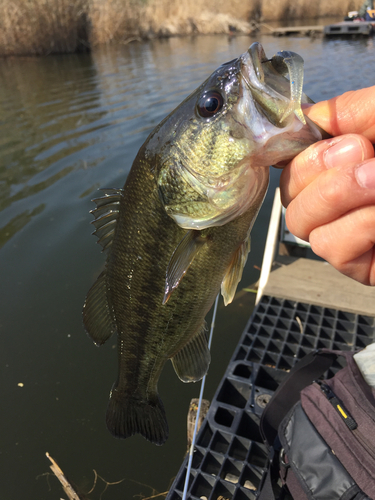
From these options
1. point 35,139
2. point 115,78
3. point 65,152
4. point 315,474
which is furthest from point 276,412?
point 115,78

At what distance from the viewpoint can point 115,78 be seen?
44.6 ft

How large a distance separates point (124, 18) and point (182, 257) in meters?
26.7

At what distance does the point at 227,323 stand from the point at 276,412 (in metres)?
1.86

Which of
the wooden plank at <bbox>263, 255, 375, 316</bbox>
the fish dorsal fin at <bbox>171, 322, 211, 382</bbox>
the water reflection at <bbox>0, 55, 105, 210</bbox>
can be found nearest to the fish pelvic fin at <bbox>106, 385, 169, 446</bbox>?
the fish dorsal fin at <bbox>171, 322, 211, 382</bbox>

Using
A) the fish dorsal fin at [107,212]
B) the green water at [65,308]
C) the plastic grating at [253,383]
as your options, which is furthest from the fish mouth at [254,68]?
the green water at [65,308]

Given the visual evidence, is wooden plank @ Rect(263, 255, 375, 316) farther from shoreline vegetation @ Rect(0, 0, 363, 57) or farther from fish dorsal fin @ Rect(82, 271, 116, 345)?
shoreline vegetation @ Rect(0, 0, 363, 57)

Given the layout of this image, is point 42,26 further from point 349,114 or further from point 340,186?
point 340,186

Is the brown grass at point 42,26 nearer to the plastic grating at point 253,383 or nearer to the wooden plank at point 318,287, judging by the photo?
the wooden plank at point 318,287

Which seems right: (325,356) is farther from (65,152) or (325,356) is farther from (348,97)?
(65,152)

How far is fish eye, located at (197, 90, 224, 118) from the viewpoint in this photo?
117cm

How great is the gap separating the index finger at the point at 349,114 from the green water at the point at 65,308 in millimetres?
2692

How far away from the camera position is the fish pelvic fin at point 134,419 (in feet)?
5.82

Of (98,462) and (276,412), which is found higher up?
(276,412)

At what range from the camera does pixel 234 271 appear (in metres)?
1.46
